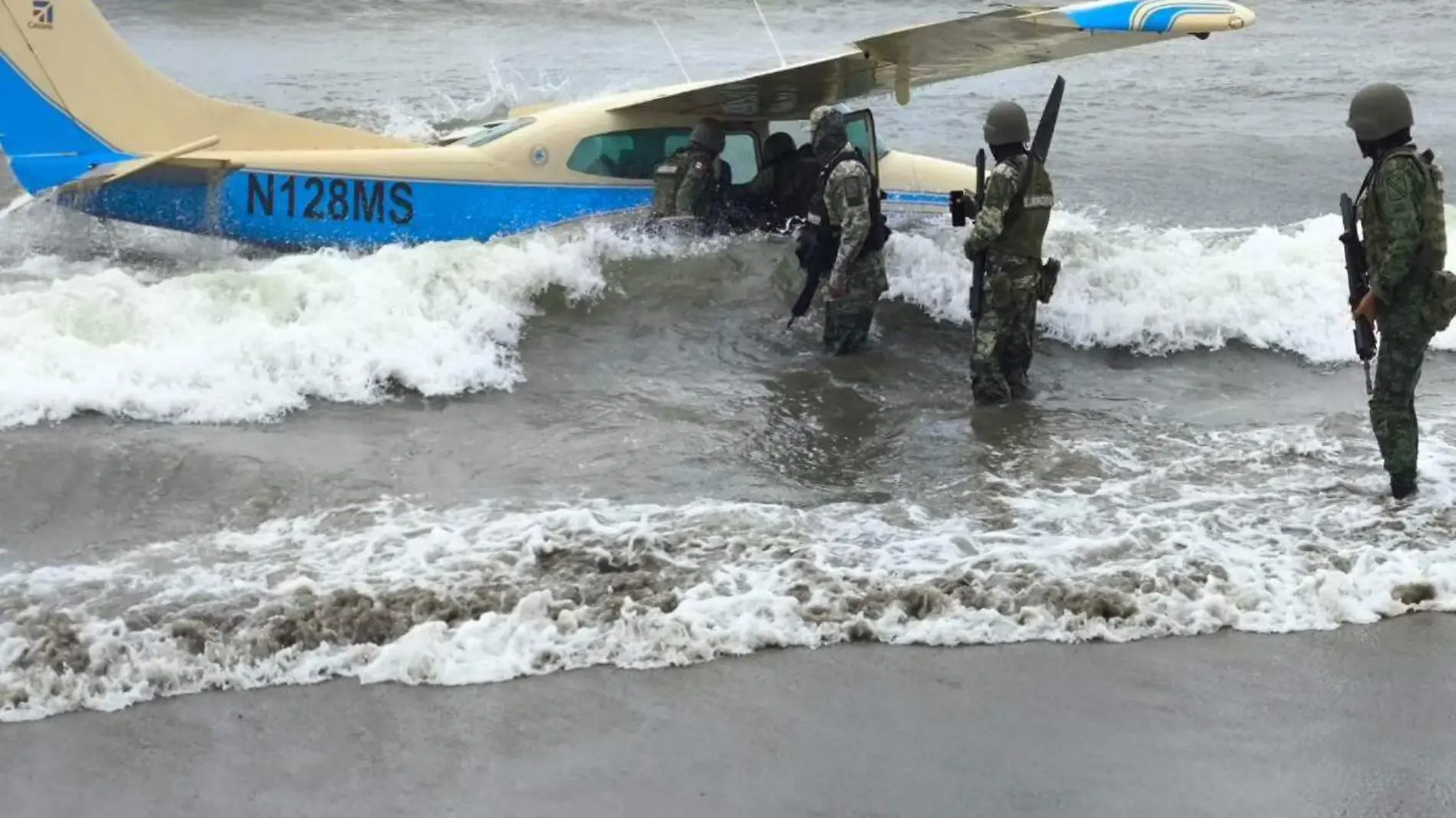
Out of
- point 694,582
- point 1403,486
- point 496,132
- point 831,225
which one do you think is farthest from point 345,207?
point 1403,486

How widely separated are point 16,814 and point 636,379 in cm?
518

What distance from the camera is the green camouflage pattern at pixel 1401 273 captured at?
629 cm

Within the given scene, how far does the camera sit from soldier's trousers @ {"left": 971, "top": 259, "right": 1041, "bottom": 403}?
827 cm

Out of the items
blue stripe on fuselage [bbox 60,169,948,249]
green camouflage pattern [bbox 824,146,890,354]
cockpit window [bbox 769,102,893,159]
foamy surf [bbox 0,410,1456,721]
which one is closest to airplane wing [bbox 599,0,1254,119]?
cockpit window [bbox 769,102,893,159]

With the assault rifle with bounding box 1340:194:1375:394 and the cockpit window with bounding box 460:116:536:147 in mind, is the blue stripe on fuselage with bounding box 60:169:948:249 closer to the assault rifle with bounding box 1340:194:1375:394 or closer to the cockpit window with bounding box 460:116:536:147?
the cockpit window with bounding box 460:116:536:147

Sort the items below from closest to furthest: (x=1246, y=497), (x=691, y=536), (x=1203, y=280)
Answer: (x=691, y=536)
(x=1246, y=497)
(x=1203, y=280)

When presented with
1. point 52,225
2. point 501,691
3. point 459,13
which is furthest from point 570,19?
point 501,691

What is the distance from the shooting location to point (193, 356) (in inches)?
333

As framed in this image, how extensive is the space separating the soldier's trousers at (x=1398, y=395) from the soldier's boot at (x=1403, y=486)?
1cm

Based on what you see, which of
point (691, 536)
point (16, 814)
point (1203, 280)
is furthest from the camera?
point (1203, 280)

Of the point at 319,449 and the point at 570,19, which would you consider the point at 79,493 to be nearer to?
the point at 319,449

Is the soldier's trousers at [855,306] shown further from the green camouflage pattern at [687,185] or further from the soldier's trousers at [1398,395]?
the soldier's trousers at [1398,395]

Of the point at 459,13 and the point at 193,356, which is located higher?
the point at 459,13

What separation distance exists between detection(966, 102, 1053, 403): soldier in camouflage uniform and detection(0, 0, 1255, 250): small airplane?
200 cm
